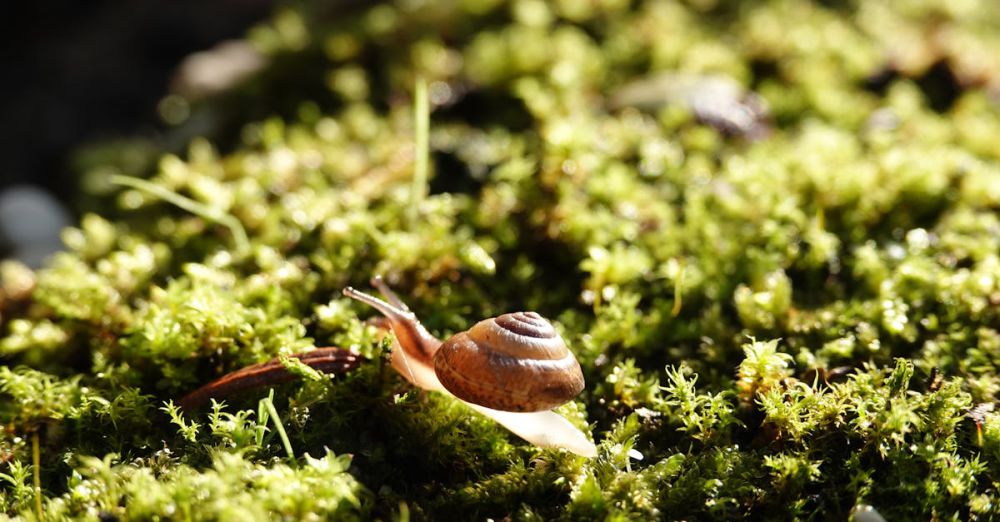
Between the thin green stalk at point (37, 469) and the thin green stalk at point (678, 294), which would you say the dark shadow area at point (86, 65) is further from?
the thin green stalk at point (678, 294)

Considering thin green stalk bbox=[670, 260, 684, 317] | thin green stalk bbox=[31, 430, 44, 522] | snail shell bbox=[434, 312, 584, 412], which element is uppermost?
snail shell bbox=[434, 312, 584, 412]

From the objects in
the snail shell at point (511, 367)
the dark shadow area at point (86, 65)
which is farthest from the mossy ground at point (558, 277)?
the dark shadow area at point (86, 65)

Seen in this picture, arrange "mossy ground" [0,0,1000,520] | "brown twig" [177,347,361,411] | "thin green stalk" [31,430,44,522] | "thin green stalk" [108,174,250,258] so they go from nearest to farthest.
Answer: "thin green stalk" [31,430,44,522]
"mossy ground" [0,0,1000,520]
"brown twig" [177,347,361,411]
"thin green stalk" [108,174,250,258]

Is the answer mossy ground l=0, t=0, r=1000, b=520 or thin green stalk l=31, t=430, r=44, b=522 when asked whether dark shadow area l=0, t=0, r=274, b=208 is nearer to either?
mossy ground l=0, t=0, r=1000, b=520

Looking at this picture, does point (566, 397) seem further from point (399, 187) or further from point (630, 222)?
point (399, 187)

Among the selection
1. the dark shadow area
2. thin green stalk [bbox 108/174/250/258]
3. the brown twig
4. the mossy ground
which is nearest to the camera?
the mossy ground

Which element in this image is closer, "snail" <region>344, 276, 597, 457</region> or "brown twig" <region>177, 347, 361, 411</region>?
"snail" <region>344, 276, 597, 457</region>

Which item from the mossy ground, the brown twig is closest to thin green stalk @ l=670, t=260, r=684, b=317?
the mossy ground
